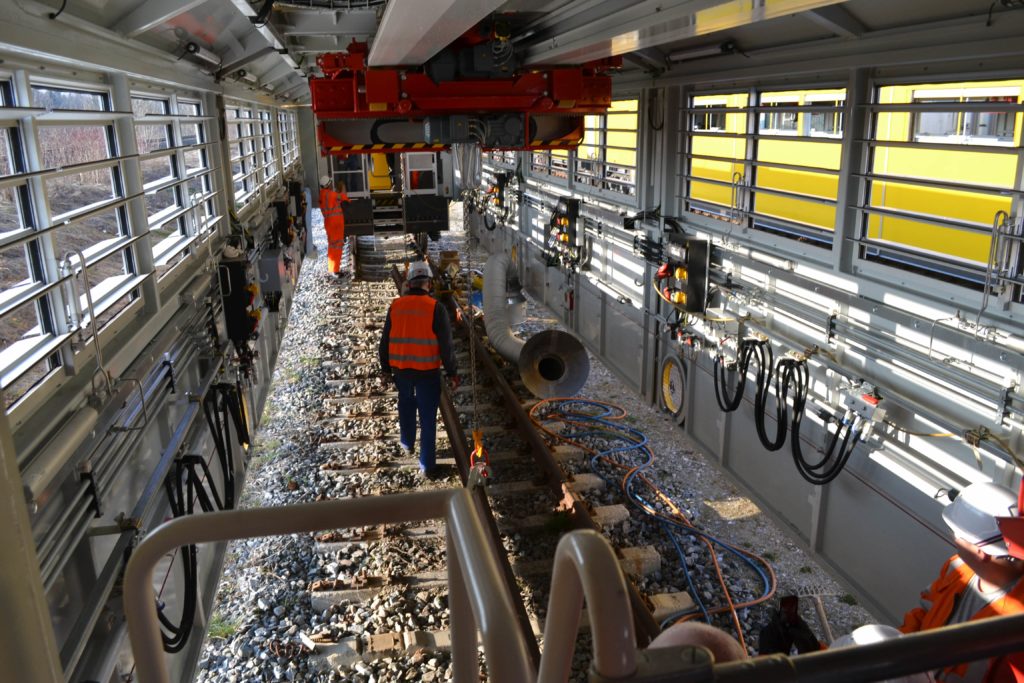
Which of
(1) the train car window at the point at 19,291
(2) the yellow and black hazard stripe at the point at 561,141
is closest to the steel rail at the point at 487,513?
(1) the train car window at the point at 19,291

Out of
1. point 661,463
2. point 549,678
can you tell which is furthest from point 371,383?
point 549,678

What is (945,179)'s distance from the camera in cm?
457

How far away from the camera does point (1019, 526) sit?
2498 mm

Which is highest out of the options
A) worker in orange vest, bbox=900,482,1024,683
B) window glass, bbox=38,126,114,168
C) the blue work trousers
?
window glass, bbox=38,126,114,168

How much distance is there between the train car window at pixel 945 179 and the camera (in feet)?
13.5

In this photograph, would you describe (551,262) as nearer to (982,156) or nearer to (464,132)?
(464,132)

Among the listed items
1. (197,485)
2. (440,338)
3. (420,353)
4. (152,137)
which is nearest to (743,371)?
(440,338)

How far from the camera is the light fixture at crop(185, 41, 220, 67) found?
624 cm

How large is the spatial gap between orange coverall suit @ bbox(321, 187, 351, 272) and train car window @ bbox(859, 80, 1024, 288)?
35.1ft

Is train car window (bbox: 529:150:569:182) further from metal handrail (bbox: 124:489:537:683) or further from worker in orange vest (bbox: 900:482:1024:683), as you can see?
metal handrail (bbox: 124:489:537:683)

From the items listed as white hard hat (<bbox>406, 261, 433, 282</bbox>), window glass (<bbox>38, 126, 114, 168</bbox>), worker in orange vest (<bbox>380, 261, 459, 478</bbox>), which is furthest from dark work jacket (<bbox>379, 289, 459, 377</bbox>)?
window glass (<bbox>38, 126, 114, 168</bbox>)

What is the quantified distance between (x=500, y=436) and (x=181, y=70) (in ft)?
14.2

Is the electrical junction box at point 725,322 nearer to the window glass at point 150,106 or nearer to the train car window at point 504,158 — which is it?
the window glass at point 150,106

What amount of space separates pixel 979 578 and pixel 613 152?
27.5 feet
